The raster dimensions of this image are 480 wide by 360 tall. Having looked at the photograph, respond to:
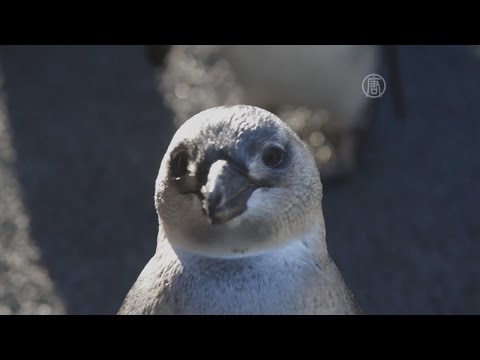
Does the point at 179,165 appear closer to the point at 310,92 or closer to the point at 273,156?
the point at 273,156

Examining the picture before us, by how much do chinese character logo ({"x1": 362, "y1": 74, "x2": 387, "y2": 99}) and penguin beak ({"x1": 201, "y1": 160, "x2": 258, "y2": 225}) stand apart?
50.7 inches

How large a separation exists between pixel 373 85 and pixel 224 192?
4.79 ft

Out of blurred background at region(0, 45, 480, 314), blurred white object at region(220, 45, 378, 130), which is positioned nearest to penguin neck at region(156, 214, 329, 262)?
blurred background at region(0, 45, 480, 314)

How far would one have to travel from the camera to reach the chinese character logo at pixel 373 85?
82.7 inches

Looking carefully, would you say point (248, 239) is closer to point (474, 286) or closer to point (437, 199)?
point (474, 286)

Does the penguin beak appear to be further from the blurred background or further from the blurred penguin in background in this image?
the blurred penguin in background

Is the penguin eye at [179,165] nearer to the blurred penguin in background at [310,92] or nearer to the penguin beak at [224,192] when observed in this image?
the penguin beak at [224,192]

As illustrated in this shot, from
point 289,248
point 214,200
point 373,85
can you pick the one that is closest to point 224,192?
point 214,200

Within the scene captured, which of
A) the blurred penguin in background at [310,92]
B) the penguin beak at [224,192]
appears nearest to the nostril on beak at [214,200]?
the penguin beak at [224,192]

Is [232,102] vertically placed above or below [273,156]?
above

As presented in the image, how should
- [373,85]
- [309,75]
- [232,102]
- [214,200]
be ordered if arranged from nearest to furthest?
[214,200] < [309,75] < [373,85] < [232,102]

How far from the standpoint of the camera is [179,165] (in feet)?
2.89

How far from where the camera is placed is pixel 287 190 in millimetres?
898

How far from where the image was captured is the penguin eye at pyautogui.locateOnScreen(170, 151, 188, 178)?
0.87m
